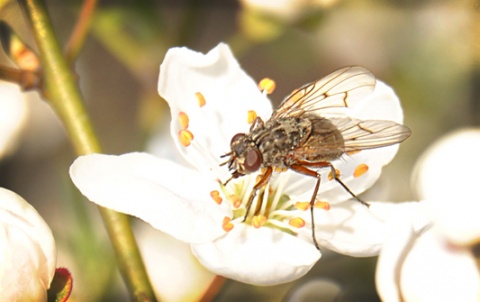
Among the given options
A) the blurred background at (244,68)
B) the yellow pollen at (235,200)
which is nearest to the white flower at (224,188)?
the yellow pollen at (235,200)

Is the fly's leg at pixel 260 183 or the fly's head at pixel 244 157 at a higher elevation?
the fly's head at pixel 244 157

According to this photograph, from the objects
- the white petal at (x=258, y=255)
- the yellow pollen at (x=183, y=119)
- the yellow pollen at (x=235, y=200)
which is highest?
the yellow pollen at (x=183, y=119)

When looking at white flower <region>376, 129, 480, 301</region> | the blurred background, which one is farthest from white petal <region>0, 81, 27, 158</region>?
white flower <region>376, 129, 480, 301</region>

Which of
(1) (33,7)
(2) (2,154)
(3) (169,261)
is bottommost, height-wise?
(3) (169,261)

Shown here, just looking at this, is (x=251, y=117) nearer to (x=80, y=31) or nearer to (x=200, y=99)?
(x=200, y=99)

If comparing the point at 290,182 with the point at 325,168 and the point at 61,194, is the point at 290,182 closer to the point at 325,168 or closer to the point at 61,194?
the point at 325,168

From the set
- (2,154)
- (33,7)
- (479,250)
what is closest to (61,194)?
(2,154)

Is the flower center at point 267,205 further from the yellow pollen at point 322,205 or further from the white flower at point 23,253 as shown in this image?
the white flower at point 23,253
